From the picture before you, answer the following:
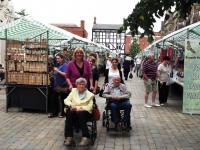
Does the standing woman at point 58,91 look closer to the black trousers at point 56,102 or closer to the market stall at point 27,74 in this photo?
the black trousers at point 56,102

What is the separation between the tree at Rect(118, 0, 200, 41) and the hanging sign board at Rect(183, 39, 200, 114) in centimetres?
495

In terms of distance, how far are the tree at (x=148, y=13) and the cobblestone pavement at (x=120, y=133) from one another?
2.14 m

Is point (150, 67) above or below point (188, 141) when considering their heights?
above

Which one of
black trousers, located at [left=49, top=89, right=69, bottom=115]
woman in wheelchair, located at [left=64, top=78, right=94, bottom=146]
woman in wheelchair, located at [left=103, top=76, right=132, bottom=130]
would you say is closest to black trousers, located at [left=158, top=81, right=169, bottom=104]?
black trousers, located at [left=49, top=89, right=69, bottom=115]

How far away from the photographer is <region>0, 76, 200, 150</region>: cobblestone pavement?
817 cm

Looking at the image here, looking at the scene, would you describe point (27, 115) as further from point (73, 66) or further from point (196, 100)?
point (196, 100)

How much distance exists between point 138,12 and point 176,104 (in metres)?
8.19

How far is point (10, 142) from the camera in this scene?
27.3 ft

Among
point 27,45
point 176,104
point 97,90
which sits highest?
point 27,45

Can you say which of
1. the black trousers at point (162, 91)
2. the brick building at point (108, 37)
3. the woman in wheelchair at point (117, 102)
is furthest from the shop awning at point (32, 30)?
the brick building at point (108, 37)

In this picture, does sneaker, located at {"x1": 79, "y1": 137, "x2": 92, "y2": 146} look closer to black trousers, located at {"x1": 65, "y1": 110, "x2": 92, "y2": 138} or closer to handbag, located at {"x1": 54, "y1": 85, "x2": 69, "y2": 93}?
black trousers, located at {"x1": 65, "y1": 110, "x2": 92, "y2": 138}

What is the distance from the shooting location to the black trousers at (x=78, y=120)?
8.06 meters

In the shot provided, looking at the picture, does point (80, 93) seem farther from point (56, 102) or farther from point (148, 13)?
point (56, 102)

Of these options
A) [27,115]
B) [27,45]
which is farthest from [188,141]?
[27,45]
